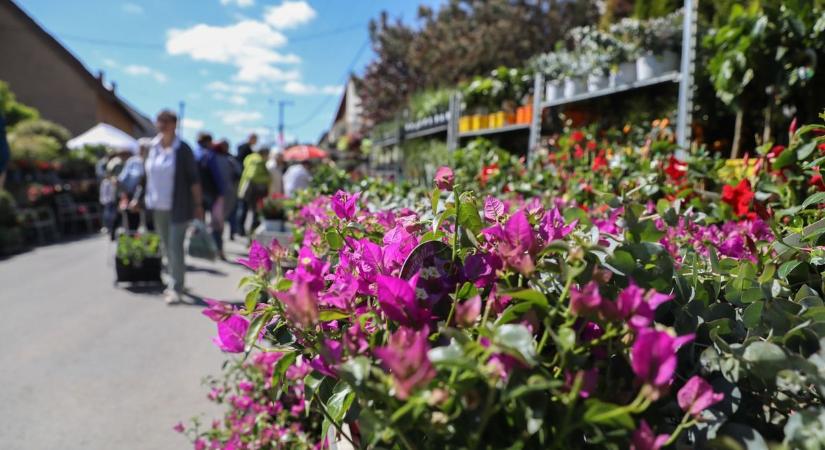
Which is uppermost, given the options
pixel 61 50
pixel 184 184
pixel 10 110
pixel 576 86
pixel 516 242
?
pixel 61 50

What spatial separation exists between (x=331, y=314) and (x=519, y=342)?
310 millimetres

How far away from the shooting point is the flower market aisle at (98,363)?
3.04 meters

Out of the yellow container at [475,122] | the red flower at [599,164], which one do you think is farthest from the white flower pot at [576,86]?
the red flower at [599,164]

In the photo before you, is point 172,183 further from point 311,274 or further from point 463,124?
point 311,274

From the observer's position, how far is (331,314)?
34.0 inches

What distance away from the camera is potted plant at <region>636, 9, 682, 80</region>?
473cm

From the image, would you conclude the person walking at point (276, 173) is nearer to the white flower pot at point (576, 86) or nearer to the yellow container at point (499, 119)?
the yellow container at point (499, 119)

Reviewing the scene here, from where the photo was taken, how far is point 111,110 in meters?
28.9

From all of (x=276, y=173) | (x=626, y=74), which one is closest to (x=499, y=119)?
(x=626, y=74)

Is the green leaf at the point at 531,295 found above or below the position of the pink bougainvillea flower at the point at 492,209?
below

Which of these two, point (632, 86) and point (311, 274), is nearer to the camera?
point (311, 274)

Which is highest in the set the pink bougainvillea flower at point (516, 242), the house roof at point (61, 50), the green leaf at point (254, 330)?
the house roof at point (61, 50)

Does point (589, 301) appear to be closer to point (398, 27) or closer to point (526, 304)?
point (526, 304)

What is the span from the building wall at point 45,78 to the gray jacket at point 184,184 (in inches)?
948
